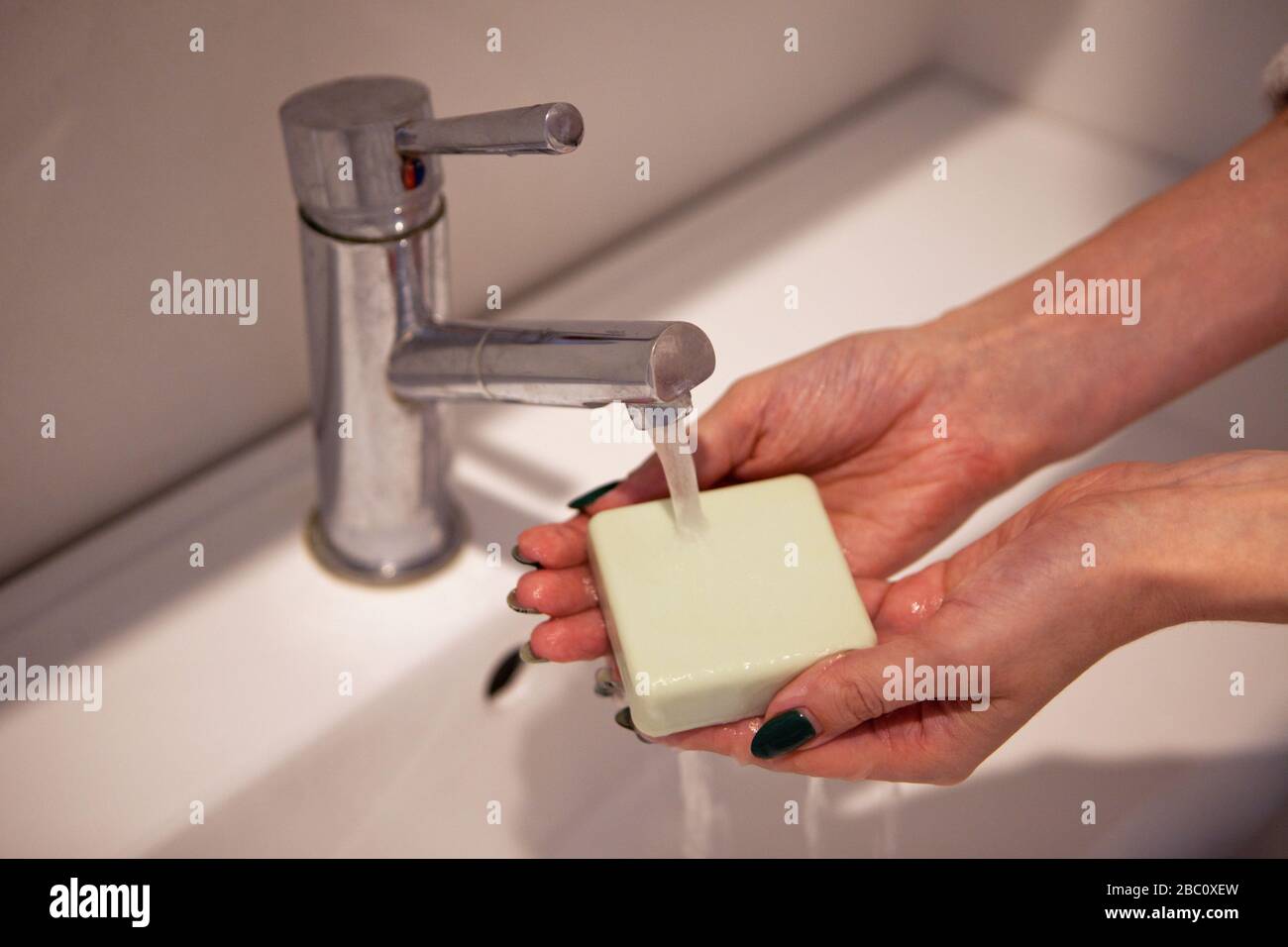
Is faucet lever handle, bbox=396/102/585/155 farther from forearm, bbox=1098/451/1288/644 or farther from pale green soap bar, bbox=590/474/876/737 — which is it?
forearm, bbox=1098/451/1288/644

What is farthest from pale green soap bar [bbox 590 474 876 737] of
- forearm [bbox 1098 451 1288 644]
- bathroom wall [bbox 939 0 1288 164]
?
bathroom wall [bbox 939 0 1288 164]

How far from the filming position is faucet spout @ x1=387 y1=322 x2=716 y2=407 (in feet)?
1.62

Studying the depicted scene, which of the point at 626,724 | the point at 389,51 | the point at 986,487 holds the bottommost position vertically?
the point at 626,724

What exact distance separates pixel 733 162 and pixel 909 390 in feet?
0.99

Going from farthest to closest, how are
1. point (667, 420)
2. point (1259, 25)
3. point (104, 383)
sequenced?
point (1259, 25), point (104, 383), point (667, 420)

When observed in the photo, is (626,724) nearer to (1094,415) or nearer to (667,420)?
(667,420)

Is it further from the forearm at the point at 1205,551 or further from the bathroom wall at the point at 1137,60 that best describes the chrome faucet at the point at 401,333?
the bathroom wall at the point at 1137,60

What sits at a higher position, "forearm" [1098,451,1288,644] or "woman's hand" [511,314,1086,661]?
"woman's hand" [511,314,1086,661]

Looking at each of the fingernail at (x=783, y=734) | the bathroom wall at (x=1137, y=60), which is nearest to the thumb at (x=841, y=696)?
the fingernail at (x=783, y=734)

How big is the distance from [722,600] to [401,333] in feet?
0.66

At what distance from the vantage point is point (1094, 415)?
2.41 feet

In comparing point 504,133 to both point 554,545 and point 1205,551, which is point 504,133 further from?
point 1205,551

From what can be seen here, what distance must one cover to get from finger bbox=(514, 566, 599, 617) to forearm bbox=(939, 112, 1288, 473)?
264 millimetres

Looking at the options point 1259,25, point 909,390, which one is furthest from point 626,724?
point 1259,25
